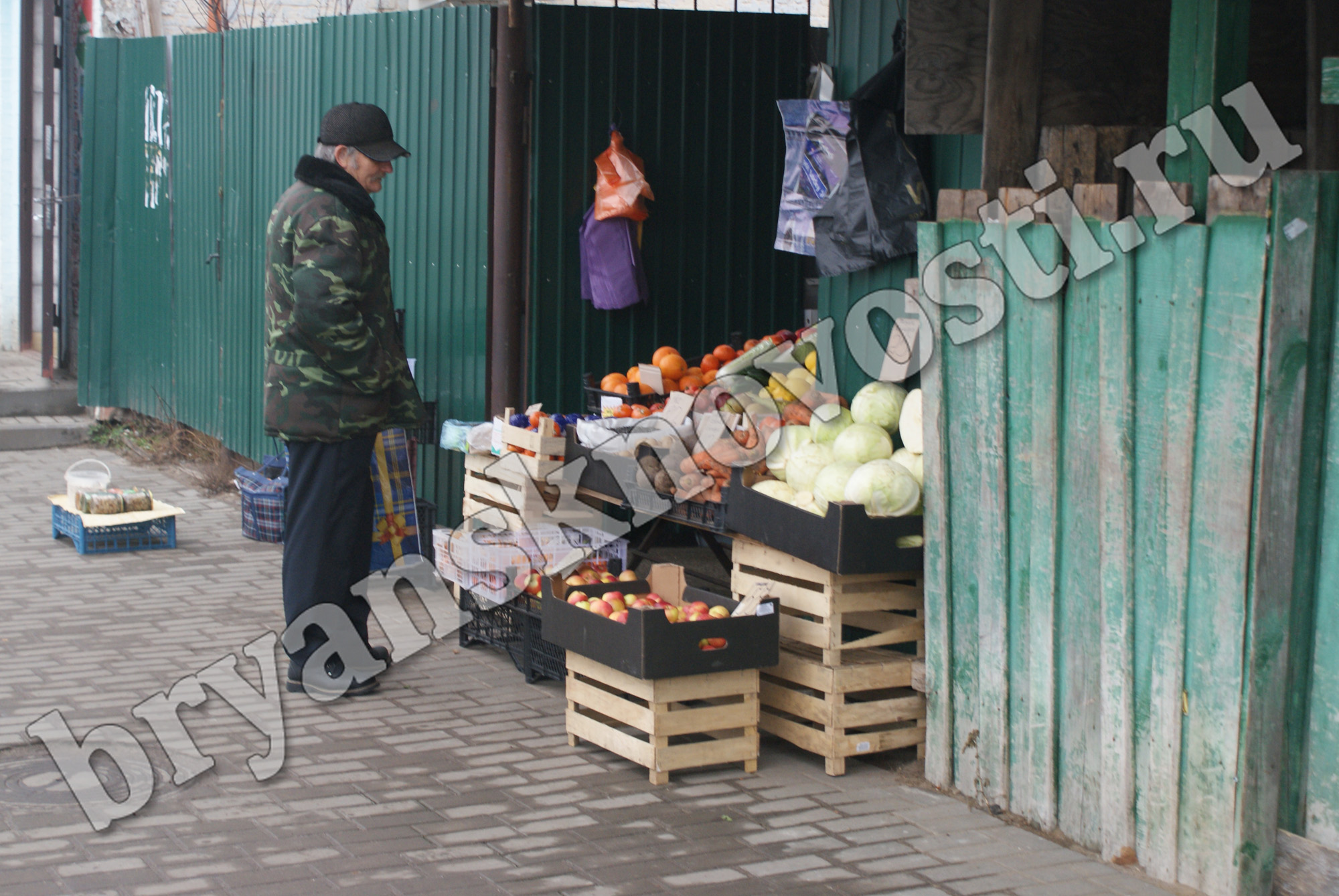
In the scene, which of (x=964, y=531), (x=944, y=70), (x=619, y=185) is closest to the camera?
(x=964, y=531)

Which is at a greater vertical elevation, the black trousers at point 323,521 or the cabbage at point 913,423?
the cabbage at point 913,423

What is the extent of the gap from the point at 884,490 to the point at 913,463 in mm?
230

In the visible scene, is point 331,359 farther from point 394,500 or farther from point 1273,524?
point 1273,524

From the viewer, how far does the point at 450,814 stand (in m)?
4.59

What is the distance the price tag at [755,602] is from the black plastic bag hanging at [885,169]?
1.45 m

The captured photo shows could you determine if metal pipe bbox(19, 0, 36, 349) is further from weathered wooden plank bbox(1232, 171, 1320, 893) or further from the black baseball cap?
weathered wooden plank bbox(1232, 171, 1320, 893)

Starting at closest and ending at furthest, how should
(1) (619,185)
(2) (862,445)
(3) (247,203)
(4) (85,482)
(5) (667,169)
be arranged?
1. (2) (862,445)
2. (1) (619,185)
3. (5) (667,169)
4. (4) (85,482)
5. (3) (247,203)

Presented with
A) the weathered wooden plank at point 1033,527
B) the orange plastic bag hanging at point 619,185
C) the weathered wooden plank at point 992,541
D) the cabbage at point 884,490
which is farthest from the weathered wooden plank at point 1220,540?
the orange plastic bag hanging at point 619,185

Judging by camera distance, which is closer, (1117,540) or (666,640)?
(1117,540)

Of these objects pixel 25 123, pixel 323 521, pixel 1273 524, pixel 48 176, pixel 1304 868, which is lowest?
pixel 1304 868

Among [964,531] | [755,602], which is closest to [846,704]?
[755,602]

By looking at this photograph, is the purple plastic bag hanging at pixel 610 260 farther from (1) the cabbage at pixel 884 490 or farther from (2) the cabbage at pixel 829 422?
(1) the cabbage at pixel 884 490

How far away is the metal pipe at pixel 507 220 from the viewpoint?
758 cm

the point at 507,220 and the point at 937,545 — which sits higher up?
the point at 507,220
